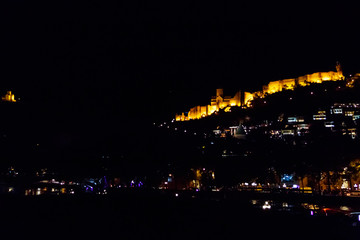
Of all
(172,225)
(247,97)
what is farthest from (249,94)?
(172,225)

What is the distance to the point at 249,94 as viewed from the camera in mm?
100625

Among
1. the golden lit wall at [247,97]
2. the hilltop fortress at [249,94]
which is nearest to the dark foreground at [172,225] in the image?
the hilltop fortress at [249,94]

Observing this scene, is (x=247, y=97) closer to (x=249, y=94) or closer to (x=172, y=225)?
(x=249, y=94)

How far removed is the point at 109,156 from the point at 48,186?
1911cm

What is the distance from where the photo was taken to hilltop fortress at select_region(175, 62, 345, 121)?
8857 cm

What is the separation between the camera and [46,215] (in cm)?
1030

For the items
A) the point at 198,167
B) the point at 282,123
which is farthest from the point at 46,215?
the point at 282,123

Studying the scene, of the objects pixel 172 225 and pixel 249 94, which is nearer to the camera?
pixel 172 225

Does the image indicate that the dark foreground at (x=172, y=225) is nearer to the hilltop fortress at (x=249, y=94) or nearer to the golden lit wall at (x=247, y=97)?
the hilltop fortress at (x=249, y=94)

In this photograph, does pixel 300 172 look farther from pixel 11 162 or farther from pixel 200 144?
pixel 11 162

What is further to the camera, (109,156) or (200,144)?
(200,144)

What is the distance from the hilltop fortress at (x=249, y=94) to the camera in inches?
3487

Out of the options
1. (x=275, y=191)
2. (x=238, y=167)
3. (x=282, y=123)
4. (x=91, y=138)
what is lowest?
(x=275, y=191)

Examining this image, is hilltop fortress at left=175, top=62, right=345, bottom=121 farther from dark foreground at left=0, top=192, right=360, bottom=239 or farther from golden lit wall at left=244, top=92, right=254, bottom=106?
dark foreground at left=0, top=192, right=360, bottom=239
